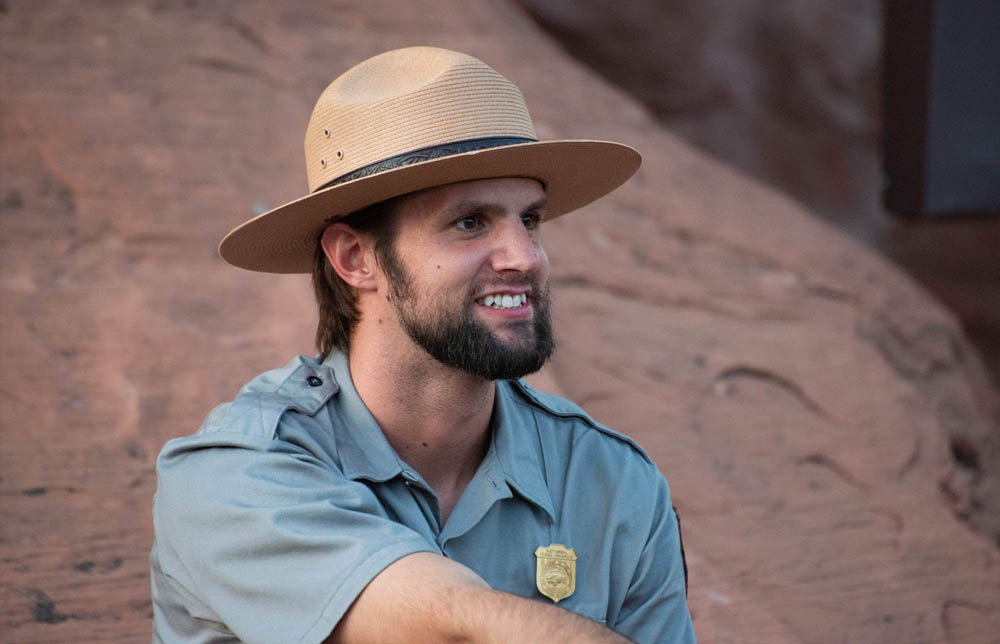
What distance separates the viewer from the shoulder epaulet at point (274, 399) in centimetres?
185

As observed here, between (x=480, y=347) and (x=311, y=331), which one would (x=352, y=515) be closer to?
(x=480, y=347)

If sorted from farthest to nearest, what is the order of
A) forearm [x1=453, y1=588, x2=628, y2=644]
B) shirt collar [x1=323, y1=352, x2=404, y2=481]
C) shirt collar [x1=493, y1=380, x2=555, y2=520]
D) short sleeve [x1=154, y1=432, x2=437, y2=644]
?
1. shirt collar [x1=493, y1=380, x2=555, y2=520]
2. shirt collar [x1=323, y1=352, x2=404, y2=481]
3. short sleeve [x1=154, y1=432, x2=437, y2=644]
4. forearm [x1=453, y1=588, x2=628, y2=644]

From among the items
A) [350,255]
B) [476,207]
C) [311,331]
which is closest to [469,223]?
[476,207]

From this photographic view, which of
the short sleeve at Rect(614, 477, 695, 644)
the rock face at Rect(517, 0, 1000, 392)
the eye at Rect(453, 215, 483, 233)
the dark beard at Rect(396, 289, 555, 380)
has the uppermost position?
the eye at Rect(453, 215, 483, 233)

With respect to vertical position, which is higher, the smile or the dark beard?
the smile

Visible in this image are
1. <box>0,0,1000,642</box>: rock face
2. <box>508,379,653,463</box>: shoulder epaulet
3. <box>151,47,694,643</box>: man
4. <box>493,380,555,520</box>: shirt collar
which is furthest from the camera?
<box>0,0,1000,642</box>: rock face

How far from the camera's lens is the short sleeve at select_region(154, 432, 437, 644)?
64.6 inches

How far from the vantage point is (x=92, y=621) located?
2.83 m

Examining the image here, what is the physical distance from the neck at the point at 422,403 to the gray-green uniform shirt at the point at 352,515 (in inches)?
2.2

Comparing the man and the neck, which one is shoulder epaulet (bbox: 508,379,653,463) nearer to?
the man

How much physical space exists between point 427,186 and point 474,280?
19 centimetres

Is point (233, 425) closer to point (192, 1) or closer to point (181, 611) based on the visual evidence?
point (181, 611)

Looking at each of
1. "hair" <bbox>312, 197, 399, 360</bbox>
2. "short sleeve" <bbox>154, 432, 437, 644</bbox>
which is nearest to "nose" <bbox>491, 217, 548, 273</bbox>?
"hair" <bbox>312, 197, 399, 360</bbox>

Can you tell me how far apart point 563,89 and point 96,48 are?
2160mm
